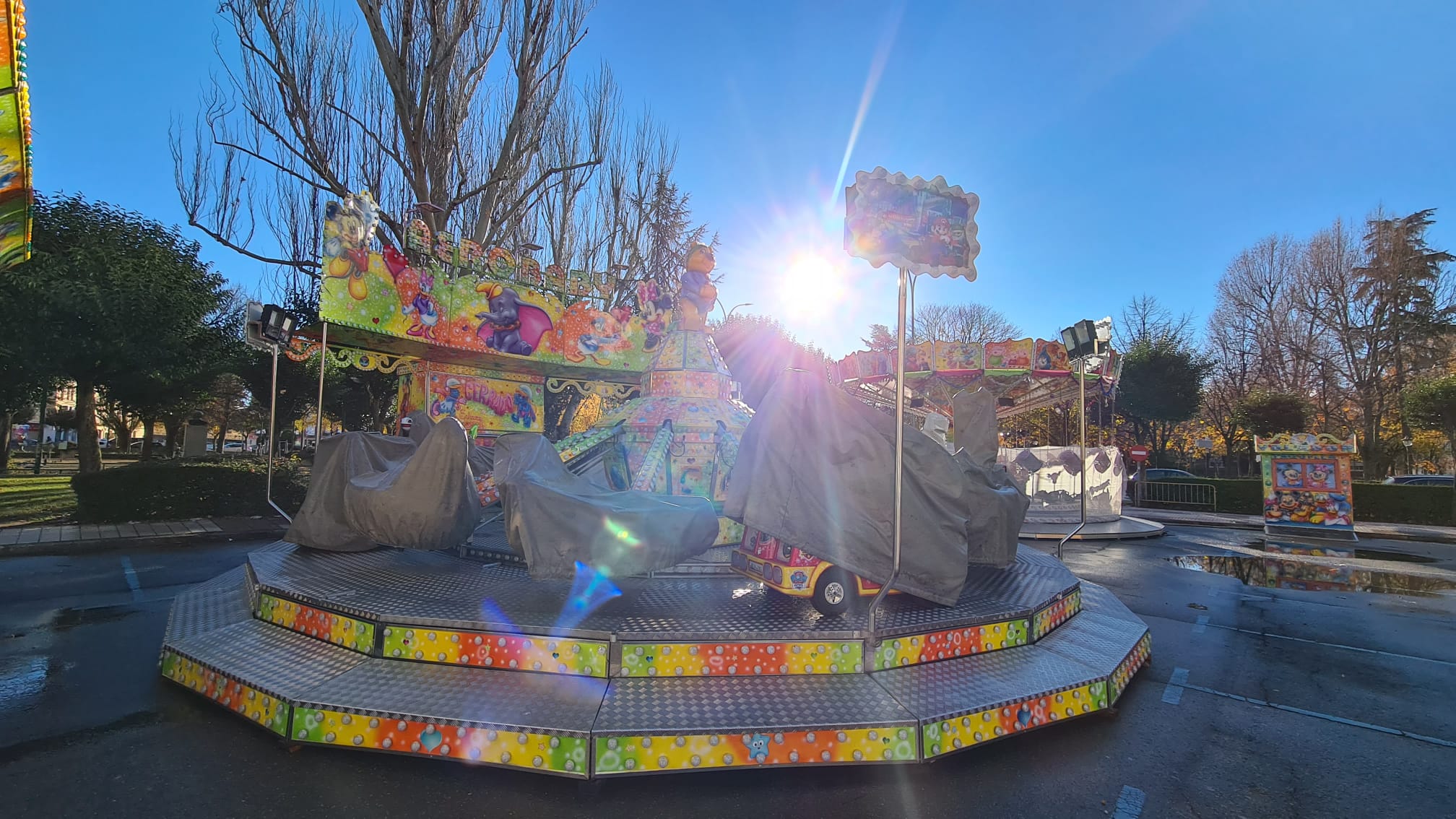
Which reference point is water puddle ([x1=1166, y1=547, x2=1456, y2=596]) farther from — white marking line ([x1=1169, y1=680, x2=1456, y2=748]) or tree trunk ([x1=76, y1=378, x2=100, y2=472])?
tree trunk ([x1=76, y1=378, x2=100, y2=472])

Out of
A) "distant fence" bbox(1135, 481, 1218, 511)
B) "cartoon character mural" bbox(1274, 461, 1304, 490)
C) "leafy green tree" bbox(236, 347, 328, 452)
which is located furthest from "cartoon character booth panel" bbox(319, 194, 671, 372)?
"distant fence" bbox(1135, 481, 1218, 511)

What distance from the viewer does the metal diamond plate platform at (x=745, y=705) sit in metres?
2.97

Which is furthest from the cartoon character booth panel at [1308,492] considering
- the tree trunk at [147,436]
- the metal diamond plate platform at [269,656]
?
the tree trunk at [147,436]

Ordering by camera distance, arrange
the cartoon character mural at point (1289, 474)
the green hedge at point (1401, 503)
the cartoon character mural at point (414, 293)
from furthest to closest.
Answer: the green hedge at point (1401, 503) → the cartoon character mural at point (1289, 474) → the cartoon character mural at point (414, 293)

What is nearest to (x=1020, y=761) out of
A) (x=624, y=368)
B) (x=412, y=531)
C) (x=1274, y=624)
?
(x=412, y=531)

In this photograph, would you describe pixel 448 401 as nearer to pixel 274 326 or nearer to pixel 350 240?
pixel 274 326

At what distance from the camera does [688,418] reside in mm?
6633

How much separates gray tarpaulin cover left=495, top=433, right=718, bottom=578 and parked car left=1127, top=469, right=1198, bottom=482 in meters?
23.8

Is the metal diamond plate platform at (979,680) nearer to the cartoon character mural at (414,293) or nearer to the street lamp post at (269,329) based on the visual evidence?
the street lamp post at (269,329)

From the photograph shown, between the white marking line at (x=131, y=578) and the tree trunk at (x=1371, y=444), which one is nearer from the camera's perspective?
the white marking line at (x=131, y=578)

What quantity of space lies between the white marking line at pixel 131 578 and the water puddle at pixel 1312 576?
545 inches

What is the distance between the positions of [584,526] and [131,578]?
7.27 metres

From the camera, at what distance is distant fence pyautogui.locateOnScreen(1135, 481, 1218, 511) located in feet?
68.3

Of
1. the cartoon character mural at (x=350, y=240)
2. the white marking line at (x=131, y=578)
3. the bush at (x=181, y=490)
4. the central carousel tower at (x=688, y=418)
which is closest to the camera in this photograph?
the central carousel tower at (x=688, y=418)
